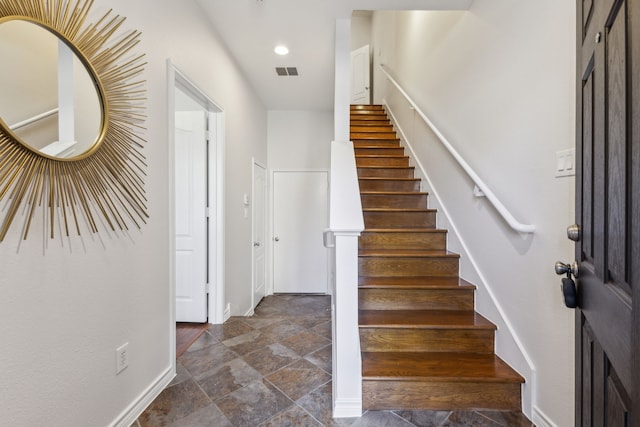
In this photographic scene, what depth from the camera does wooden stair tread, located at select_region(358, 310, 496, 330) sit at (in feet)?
5.92

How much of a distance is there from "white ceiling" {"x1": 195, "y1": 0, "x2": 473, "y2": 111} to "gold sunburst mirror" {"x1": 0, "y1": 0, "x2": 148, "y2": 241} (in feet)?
3.70

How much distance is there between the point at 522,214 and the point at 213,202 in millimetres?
2368

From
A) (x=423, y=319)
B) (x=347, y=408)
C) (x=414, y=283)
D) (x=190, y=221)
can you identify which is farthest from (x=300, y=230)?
(x=347, y=408)

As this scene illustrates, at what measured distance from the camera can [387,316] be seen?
1.96 m

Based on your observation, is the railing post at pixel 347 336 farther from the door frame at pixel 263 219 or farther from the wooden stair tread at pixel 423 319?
the door frame at pixel 263 219

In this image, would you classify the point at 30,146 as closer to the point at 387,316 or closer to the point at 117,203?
the point at 117,203

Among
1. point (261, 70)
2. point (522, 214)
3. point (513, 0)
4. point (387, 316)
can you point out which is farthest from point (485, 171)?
point (261, 70)

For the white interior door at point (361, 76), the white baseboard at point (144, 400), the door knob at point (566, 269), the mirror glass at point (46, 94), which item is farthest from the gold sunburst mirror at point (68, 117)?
the white interior door at point (361, 76)

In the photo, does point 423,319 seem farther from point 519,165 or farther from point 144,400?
point 144,400

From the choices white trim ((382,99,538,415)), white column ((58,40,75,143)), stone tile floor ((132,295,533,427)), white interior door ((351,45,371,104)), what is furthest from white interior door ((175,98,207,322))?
white interior door ((351,45,371,104))

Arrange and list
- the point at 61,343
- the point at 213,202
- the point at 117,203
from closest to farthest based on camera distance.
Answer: the point at 61,343 < the point at 117,203 < the point at 213,202

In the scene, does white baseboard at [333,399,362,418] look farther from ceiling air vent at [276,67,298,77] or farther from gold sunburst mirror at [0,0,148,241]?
ceiling air vent at [276,67,298,77]

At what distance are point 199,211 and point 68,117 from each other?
1.73 m

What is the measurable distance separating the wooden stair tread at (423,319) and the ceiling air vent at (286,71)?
8.65 ft
